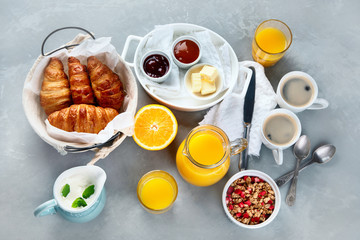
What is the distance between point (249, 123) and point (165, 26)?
56cm

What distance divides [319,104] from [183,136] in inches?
24.1

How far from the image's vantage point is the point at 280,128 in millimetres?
1476

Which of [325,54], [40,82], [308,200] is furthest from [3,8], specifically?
[308,200]

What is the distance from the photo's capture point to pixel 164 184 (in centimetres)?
140

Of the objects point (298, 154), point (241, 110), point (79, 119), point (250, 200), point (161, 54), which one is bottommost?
point (250, 200)

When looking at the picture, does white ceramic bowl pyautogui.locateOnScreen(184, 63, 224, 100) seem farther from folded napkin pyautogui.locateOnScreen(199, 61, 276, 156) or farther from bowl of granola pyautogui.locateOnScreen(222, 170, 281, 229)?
bowl of granola pyautogui.locateOnScreen(222, 170, 281, 229)

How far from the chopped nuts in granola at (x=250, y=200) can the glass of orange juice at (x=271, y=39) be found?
53 centimetres

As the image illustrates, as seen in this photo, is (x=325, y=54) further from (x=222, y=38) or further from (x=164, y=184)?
(x=164, y=184)

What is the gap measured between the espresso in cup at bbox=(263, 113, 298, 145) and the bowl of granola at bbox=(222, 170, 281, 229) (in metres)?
0.18

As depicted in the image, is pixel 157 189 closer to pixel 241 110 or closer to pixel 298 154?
pixel 241 110

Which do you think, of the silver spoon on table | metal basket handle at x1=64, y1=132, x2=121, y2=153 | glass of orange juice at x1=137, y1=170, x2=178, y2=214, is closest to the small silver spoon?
the silver spoon on table

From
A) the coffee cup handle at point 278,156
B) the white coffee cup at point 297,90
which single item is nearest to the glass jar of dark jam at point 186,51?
A: the white coffee cup at point 297,90

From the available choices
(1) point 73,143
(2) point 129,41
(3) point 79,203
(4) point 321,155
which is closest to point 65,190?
(3) point 79,203

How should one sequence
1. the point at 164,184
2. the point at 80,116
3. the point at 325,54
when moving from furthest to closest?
the point at 325,54, the point at 164,184, the point at 80,116
